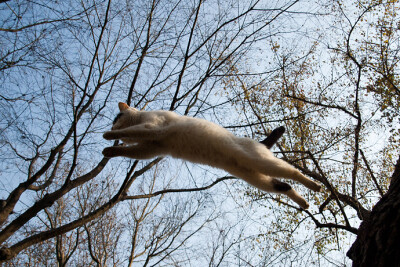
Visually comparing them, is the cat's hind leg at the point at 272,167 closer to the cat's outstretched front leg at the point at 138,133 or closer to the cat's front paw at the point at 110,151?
the cat's outstretched front leg at the point at 138,133

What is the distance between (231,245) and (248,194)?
165 centimetres

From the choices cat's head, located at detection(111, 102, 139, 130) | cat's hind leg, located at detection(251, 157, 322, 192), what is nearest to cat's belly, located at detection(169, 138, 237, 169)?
cat's hind leg, located at detection(251, 157, 322, 192)

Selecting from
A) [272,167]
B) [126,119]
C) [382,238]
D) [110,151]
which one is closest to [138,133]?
[110,151]

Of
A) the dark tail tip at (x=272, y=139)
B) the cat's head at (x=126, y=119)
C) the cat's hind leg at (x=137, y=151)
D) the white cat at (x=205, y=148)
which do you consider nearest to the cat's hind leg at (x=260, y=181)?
the white cat at (x=205, y=148)

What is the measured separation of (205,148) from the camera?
453cm

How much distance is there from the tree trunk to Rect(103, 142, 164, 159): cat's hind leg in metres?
3.32

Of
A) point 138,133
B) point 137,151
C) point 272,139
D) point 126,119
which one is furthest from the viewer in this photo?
point 126,119

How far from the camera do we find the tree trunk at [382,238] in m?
2.08

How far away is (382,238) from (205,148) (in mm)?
2745

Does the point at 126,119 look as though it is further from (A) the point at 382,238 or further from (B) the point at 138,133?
(A) the point at 382,238

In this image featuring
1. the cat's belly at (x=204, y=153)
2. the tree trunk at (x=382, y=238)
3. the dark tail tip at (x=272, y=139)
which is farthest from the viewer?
the dark tail tip at (x=272, y=139)

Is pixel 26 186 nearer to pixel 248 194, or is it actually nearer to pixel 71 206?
pixel 71 206

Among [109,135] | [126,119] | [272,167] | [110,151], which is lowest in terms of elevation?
[272,167]

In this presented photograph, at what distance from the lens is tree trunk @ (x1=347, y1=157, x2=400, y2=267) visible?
2.08 meters
